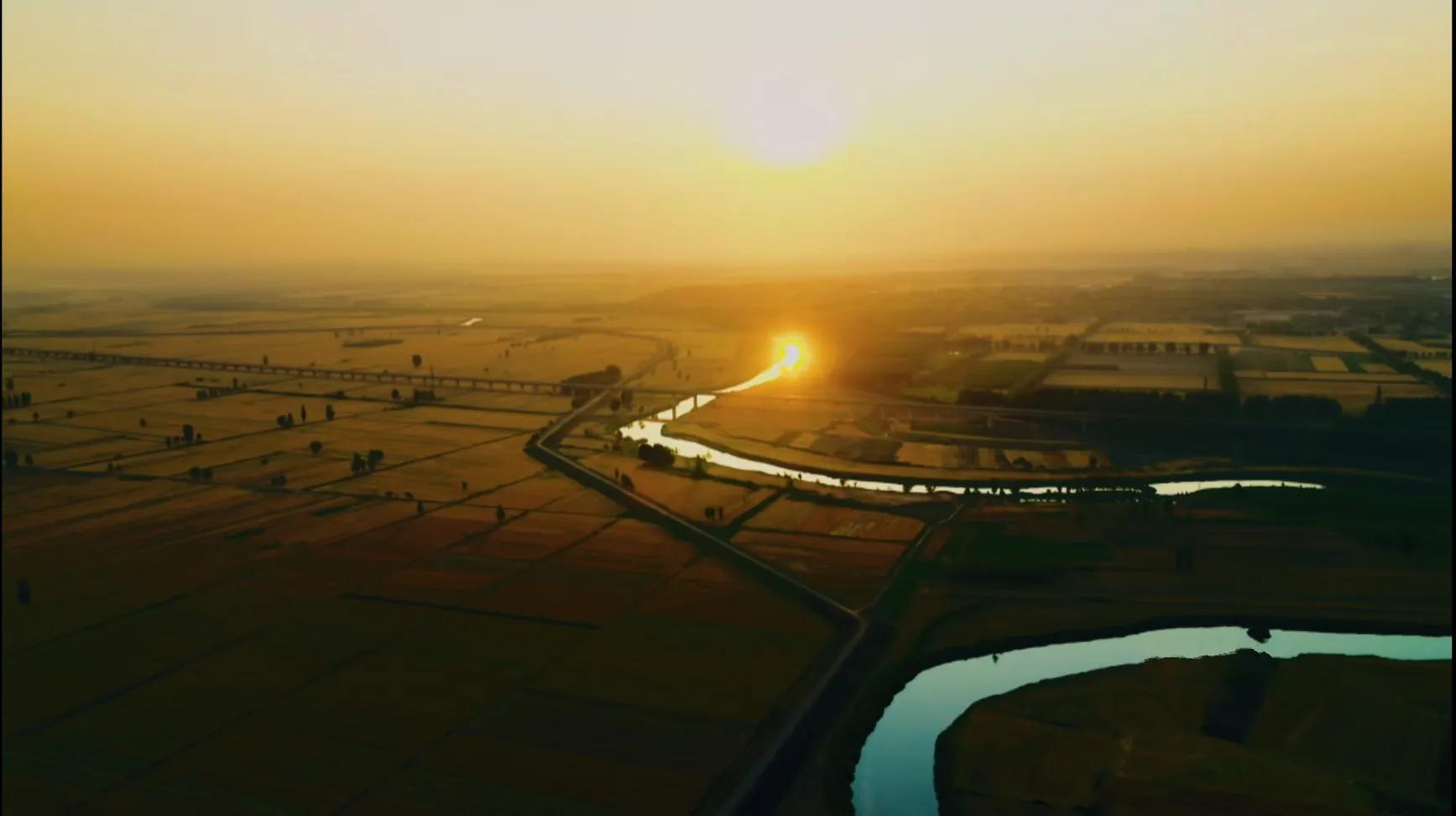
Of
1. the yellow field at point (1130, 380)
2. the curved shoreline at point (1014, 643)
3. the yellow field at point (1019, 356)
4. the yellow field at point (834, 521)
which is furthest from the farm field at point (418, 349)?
the curved shoreline at point (1014, 643)

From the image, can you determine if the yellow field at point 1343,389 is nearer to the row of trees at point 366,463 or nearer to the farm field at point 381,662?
the farm field at point 381,662

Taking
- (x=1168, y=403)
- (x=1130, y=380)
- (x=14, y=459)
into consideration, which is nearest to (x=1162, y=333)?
(x=1130, y=380)

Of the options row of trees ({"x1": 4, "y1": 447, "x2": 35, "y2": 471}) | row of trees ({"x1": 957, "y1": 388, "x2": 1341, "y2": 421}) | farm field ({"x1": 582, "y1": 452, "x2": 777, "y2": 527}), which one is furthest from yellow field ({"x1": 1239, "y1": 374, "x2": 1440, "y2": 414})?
row of trees ({"x1": 4, "y1": 447, "x2": 35, "y2": 471})

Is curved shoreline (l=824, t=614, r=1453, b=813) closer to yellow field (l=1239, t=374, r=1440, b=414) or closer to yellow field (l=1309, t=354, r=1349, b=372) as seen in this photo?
yellow field (l=1239, t=374, r=1440, b=414)

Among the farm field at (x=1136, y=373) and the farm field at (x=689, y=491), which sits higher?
the farm field at (x=1136, y=373)

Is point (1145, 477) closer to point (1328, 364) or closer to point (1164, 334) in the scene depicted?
point (1328, 364)
